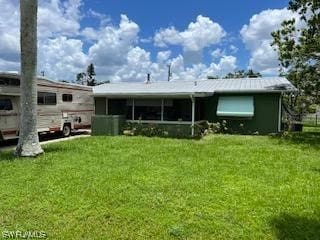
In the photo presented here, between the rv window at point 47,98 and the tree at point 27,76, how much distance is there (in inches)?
210

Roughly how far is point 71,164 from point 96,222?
16.4 ft

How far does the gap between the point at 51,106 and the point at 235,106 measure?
947cm

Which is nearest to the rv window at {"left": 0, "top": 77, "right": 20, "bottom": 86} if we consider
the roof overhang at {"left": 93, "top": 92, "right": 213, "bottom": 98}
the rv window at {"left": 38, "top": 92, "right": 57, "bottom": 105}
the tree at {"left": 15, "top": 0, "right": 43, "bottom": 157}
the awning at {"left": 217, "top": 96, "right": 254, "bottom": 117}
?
the rv window at {"left": 38, "top": 92, "right": 57, "bottom": 105}

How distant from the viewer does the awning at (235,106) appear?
2078 cm

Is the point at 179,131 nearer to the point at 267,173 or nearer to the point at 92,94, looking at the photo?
the point at 92,94

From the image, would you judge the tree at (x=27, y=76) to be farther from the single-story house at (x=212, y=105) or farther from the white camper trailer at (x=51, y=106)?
the single-story house at (x=212, y=105)

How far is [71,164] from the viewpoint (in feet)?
37.3

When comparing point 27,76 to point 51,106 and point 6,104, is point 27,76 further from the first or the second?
point 51,106

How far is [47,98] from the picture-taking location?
60.7 feet

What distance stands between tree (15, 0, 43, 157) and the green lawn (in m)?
0.65

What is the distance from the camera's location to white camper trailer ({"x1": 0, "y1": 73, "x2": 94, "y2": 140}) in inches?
627

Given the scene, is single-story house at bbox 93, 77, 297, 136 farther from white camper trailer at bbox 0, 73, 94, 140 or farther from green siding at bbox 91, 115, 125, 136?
white camper trailer at bbox 0, 73, 94, 140

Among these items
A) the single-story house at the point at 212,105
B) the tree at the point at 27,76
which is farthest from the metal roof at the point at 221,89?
the tree at the point at 27,76

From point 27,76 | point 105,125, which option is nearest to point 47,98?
point 105,125
